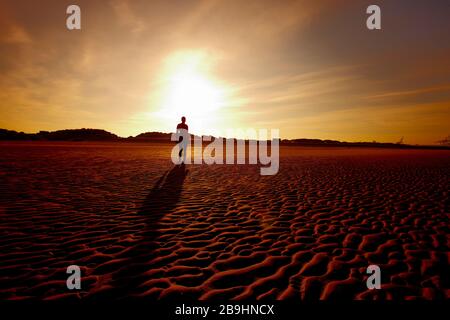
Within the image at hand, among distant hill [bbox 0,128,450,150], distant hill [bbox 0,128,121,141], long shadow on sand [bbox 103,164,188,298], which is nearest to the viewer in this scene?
long shadow on sand [bbox 103,164,188,298]

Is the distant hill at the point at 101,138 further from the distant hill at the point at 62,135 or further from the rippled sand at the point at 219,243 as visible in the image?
the rippled sand at the point at 219,243

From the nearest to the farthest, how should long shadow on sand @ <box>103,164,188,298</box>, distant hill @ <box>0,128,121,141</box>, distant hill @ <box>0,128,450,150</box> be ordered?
long shadow on sand @ <box>103,164,188,298</box>
distant hill @ <box>0,128,121,141</box>
distant hill @ <box>0,128,450,150</box>

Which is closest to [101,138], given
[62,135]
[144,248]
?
[62,135]

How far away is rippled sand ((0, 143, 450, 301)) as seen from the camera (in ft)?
11.7

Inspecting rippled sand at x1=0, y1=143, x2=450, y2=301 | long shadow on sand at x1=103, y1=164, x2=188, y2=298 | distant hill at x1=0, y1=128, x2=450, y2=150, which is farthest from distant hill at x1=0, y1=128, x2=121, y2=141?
rippled sand at x1=0, y1=143, x2=450, y2=301

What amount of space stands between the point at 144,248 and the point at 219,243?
4.77 feet

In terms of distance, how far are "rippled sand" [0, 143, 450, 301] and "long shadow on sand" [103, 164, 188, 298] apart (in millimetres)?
21

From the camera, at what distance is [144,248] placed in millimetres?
4676

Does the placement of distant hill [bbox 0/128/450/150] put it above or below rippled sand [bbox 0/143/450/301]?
above

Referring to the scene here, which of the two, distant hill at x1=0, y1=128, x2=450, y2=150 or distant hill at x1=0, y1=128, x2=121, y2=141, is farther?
distant hill at x1=0, y1=128, x2=450, y2=150

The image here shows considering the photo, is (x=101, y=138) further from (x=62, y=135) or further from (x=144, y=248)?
(x=144, y=248)

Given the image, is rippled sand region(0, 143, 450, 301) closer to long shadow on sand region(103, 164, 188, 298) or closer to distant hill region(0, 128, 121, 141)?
long shadow on sand region(103, 164, 188, 298)

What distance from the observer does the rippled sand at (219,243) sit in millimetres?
3553
